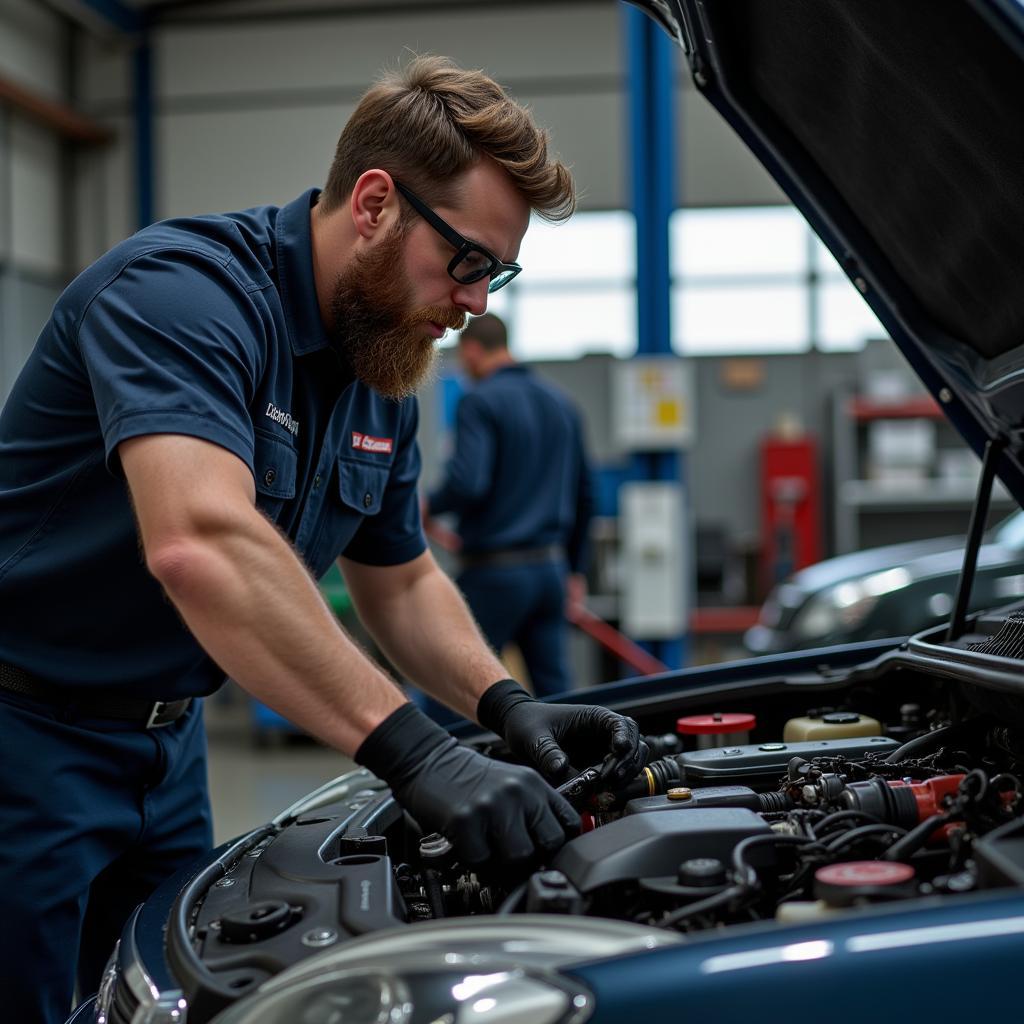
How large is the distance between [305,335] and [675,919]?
927 mm

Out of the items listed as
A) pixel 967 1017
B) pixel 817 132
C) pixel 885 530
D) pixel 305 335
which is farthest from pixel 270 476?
pixel 885 530

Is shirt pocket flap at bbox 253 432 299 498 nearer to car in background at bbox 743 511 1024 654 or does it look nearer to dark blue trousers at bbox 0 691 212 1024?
dark blue trousers at bbox 0 691 212 1024

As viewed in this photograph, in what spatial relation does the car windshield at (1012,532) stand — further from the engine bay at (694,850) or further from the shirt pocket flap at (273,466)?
the shirt pocket flap at (273,466)

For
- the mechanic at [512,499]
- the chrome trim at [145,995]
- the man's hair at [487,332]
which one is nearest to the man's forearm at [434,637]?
the chrome trim at [145,995]

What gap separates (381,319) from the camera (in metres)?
1.55

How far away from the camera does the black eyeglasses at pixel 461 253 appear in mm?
1465

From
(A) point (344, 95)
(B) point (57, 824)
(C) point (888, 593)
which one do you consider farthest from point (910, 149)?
(A) point (344, 95)

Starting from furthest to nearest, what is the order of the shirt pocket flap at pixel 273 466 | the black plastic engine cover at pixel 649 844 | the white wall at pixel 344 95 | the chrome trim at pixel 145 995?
the white wall at pixel 344 95
the shirt pocket flap at pixel 273 466
the black plastic engine cover at pixel 649 844
the chrome trim at pixel 145 995

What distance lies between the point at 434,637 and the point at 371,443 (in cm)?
32

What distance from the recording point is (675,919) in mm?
972

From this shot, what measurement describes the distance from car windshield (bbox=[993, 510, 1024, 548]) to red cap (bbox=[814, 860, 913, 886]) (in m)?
3.19

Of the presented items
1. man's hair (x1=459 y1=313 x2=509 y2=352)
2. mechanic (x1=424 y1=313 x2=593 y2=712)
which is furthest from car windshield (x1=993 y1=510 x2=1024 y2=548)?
man's hair (x1=459 y1=313 x2=509 y2=352)

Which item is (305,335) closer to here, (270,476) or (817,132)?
(270,476)

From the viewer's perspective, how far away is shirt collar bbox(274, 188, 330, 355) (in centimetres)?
157
